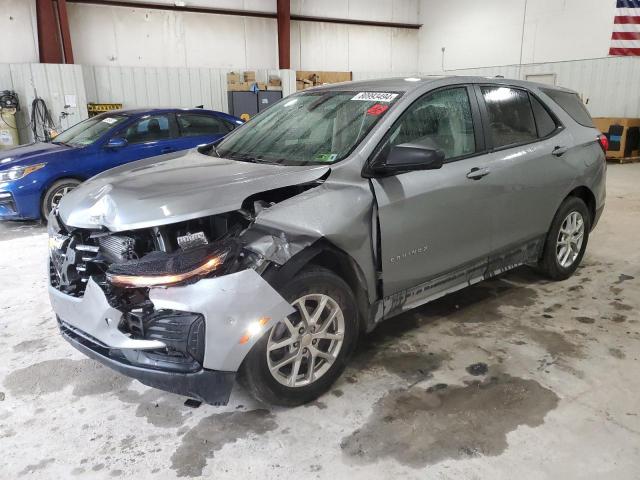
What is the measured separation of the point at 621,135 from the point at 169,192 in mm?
11198

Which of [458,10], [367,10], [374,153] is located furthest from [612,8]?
[374,153]

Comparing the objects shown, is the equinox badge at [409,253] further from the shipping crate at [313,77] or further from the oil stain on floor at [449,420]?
the shipping crate at [313,77]

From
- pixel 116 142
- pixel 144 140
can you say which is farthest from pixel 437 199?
pixel 144 140

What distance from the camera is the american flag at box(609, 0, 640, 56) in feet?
34.1

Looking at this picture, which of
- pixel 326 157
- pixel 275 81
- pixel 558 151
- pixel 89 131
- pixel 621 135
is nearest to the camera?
pixel 326 157

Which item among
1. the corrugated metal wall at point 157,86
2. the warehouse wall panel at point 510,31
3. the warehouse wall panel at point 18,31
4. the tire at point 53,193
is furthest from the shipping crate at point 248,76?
the tire at point 53,193

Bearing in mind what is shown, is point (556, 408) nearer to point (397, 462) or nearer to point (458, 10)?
point (397, 462)

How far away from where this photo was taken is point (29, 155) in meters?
5.85

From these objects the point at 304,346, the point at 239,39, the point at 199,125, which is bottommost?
the point at 304,346

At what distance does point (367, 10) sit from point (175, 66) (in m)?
6.12

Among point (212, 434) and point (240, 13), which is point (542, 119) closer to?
point (212, 434)

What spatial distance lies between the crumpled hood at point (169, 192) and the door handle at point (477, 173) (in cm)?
95

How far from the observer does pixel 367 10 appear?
14.7 metres

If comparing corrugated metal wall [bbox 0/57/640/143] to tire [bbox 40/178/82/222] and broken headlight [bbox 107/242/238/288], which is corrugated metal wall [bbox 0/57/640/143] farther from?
broken headlight [bbox 107/242/238/288]
